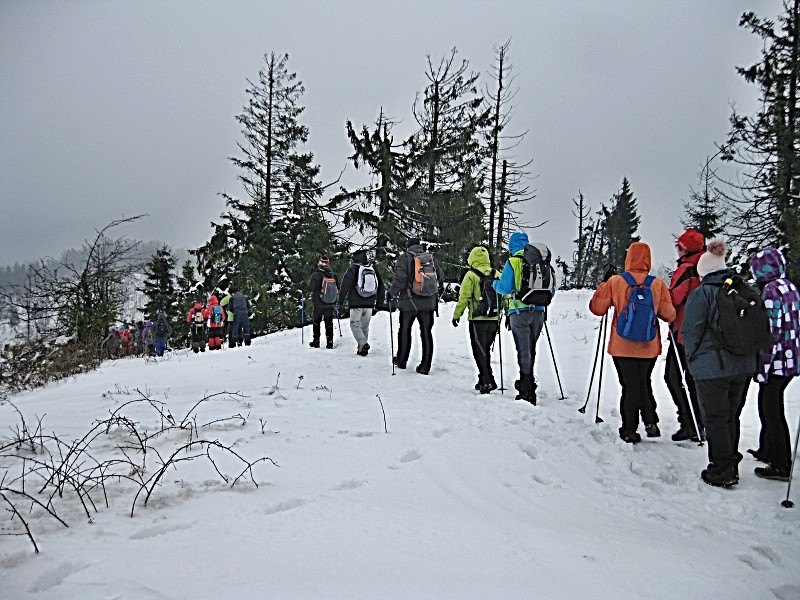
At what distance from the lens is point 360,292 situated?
9.41 m

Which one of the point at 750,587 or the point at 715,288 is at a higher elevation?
A: the point at 715,288

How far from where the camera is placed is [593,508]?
346 centimetres

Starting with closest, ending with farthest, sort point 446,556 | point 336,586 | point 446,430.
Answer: point 336,586 < point 446,556 < point 446,430

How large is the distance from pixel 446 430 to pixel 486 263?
3089 mm

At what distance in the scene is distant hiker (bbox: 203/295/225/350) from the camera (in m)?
13.5

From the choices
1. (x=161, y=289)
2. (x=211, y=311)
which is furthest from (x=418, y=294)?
(x=161, y=289)

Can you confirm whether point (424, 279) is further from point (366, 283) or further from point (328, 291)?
point (328, 291)

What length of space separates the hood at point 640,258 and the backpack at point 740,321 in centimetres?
107

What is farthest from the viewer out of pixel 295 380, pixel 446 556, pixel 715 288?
pixel 295 380

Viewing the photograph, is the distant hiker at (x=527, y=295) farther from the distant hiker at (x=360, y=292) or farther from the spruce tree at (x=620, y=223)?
the spruce tree at (x=620, y=223)

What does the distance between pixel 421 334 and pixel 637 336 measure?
3736 mm

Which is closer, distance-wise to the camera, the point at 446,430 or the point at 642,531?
the point at 642,531

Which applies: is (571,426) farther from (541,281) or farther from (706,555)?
(706,555)

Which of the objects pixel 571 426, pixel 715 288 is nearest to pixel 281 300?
pixel 571 426
